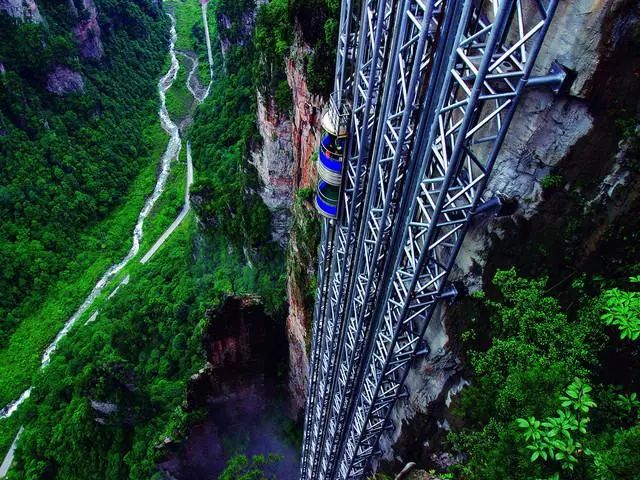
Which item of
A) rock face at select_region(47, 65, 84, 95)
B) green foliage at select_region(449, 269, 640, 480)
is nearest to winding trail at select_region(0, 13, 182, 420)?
rock face at select_region(47, 65, 84, 95)

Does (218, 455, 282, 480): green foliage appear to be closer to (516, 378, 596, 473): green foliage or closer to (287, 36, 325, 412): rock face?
(287, 36, 325, 412): rock face

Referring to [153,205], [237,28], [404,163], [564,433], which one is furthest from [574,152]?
[153,205]

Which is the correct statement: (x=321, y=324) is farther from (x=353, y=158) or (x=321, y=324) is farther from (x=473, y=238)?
(x=473, y=238)

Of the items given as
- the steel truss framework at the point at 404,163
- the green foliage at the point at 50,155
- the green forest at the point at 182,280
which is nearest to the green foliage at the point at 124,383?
the green forest at the point at 182,280

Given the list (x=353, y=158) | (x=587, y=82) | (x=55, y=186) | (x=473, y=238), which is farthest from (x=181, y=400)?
(x=55, y=186)

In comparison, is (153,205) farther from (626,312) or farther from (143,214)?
(626,312)

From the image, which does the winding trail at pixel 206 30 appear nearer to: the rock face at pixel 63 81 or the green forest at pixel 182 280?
the green forest at pixel 182 280

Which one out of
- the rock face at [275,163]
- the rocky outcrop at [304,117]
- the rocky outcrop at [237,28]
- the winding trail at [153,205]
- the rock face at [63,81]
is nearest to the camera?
the rocky outcrop at [304,117]
